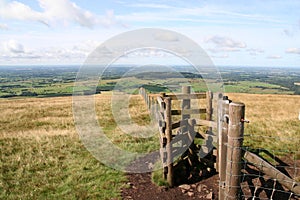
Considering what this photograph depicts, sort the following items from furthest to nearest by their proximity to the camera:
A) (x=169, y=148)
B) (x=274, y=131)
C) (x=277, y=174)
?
(x=274, y=131) < (x=169, y=148) < (x=277, y=174)

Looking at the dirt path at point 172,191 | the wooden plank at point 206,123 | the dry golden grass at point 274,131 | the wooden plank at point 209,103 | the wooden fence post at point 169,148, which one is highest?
the wooden plank at point 209,103

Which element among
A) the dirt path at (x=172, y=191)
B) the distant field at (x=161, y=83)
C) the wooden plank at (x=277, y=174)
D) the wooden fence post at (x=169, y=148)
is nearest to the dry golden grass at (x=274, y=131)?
the dirt path at (x=172, y=191)

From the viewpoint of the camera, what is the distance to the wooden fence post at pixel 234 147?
4.43 m

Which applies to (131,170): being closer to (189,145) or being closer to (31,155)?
(189,145)

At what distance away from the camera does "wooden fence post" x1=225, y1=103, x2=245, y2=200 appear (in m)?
4.43

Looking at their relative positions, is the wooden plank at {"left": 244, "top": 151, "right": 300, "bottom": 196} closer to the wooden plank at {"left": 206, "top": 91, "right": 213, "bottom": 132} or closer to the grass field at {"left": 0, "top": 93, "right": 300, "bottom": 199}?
the grass field at {"left": 0, "top": 93, "right": 300, "bottom": 199}

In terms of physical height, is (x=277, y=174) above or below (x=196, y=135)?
above

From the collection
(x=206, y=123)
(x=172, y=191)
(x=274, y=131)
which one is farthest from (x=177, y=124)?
(x=274, y=131)

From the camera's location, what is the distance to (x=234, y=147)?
452cm

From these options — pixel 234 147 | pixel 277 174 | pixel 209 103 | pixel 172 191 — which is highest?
pixel 209 103

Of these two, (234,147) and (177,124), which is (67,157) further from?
(234,147)

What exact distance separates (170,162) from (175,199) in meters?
1.09

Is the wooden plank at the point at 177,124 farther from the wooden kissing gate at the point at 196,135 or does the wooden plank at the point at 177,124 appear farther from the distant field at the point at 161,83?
the distant field at the point at 161,83

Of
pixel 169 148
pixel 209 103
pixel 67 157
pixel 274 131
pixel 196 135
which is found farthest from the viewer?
pixel 274 131
